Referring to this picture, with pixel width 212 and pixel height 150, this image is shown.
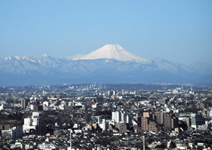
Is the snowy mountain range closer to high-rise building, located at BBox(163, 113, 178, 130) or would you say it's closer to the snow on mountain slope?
the snow on mountain slope

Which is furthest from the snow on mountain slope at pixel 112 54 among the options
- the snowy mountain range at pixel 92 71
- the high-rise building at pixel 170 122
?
the high-rise building at pixel 170 122

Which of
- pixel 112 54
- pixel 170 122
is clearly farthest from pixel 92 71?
pixel 170 122

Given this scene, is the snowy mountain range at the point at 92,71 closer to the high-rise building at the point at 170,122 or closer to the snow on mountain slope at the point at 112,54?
the snow on mountain slope at the point at 112,54

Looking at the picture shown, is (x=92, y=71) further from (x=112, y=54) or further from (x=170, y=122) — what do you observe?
(x=170, y=122)

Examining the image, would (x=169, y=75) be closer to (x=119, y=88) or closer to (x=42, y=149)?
(x=119, y=88)

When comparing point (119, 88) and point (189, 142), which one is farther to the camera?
point (119, 88)

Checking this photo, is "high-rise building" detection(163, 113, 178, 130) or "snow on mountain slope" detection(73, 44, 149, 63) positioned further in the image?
"snow on mountain slope" detection(73, 44, 149, 63)

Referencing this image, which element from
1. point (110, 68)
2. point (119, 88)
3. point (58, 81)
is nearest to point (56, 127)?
point (119, 88)

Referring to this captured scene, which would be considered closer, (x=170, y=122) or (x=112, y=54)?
(x=170, y=122)

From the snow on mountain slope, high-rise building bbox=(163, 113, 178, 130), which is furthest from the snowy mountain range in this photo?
high-rise building bbox=(163, 113, 178, 130)
